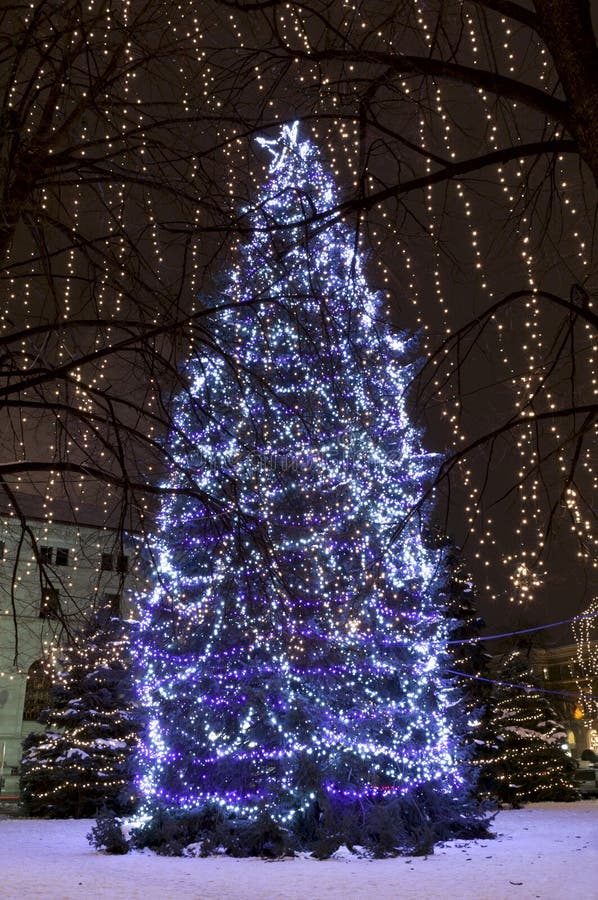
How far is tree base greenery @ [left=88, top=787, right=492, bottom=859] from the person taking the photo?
33.5ft

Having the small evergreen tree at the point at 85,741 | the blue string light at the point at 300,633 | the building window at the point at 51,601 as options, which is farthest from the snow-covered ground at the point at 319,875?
the small evergreen tree at the point at 85,741

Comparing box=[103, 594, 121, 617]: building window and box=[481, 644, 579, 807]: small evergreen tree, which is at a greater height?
box=[103, 594, 121, 617]: building window

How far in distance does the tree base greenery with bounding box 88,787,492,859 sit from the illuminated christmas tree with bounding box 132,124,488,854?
3 cm

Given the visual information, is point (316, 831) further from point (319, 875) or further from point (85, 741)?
point (85, 741)

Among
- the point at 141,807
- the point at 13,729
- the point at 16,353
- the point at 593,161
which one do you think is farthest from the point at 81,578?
the point at 593,161

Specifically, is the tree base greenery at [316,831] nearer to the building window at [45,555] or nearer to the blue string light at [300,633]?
the blue string light at [300,633]

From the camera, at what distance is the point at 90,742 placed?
2041cm

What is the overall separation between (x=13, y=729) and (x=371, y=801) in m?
26.6

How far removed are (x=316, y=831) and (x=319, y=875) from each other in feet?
6.10

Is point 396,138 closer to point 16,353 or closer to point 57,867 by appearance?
point 16,353

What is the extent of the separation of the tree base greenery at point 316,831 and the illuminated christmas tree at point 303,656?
1.1 inches

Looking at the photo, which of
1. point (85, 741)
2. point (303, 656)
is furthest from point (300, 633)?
point (85, 741)

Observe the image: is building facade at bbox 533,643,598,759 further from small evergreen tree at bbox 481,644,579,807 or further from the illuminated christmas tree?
the illuminated christmas tree

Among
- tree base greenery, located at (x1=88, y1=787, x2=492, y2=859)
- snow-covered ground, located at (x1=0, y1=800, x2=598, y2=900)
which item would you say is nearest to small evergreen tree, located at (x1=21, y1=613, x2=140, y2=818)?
snow-covered ground, located at (x1=0, y1=800, x2=598, y2=900)
